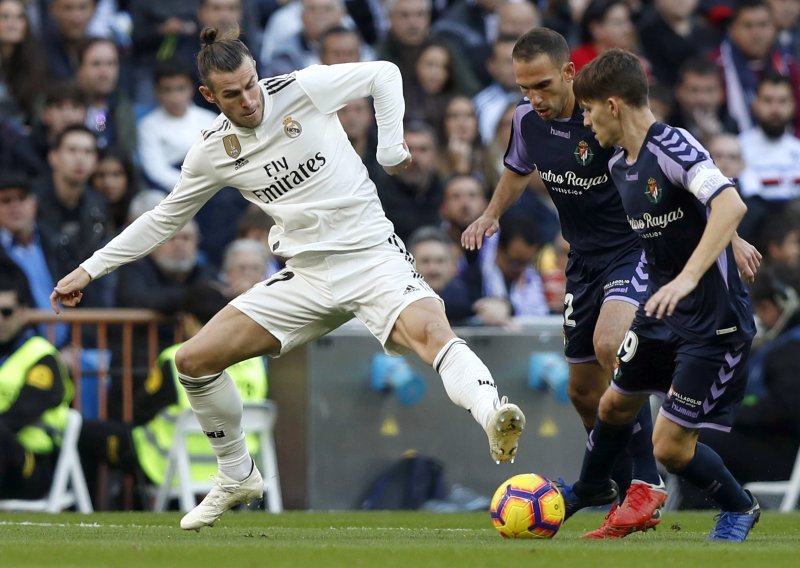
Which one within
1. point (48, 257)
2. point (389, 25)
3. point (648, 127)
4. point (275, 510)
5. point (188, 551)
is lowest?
point (275, 510)

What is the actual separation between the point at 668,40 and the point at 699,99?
4.05ft

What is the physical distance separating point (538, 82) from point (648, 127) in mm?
916

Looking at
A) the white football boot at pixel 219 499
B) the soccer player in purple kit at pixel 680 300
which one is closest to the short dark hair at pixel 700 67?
the soccer player in purple kit at pixel 680 300

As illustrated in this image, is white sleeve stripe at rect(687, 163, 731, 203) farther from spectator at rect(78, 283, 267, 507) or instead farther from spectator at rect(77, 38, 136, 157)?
spectator at rect(77, 38, 136, 157)

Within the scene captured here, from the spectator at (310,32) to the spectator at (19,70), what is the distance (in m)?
2.18

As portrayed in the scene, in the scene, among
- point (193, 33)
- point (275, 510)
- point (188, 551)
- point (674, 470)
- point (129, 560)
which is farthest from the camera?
point (193, 33)

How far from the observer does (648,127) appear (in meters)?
7.43

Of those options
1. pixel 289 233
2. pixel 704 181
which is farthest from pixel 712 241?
pixel 289 233

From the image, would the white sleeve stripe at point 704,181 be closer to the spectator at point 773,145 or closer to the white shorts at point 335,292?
the white shorts at point 335,292

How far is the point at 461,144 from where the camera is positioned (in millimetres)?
14516

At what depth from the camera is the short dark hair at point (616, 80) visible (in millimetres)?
7336

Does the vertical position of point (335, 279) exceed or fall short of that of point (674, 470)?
it exceeds it

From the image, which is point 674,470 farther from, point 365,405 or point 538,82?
point 365,405

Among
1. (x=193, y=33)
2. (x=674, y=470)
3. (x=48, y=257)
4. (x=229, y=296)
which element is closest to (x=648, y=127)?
(x=674, y=470)
